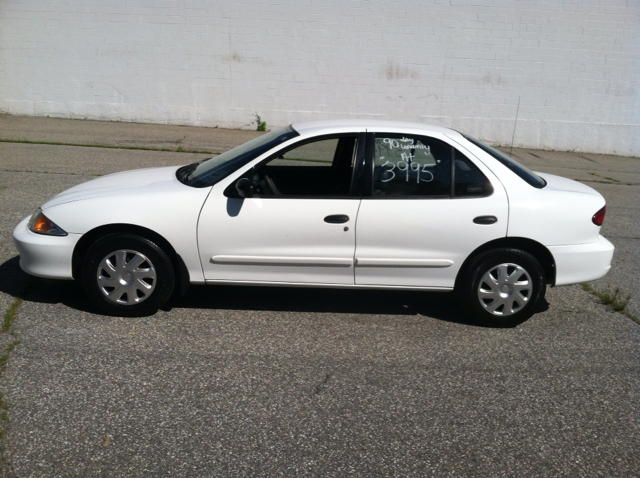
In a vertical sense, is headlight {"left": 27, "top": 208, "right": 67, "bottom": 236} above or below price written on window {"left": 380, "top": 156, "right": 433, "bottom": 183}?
below

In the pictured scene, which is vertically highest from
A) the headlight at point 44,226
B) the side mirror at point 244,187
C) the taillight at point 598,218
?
the side mirror at point 244,187

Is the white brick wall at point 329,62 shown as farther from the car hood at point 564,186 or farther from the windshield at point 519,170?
the windshield at point 519,170

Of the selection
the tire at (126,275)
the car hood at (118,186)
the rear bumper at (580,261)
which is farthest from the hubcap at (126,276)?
the rear bumper at (580,261)

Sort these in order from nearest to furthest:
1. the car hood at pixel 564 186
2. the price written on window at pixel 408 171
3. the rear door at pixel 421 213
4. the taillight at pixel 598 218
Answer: the rear door at pixel 421 213
the price written on window at pixel 408 171
the taillight at pixel 598 218
the car hood at pixel 564 186

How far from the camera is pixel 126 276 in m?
5.14

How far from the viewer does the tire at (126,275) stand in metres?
5.08

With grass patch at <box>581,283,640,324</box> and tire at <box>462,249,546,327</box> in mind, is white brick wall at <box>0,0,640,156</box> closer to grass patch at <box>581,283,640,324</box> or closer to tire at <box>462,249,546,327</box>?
grass patch at <box>581,283,640,324</box>

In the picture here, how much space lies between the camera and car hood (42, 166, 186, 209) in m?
5.30

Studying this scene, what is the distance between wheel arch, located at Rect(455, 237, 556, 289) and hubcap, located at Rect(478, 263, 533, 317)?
168 millimetres

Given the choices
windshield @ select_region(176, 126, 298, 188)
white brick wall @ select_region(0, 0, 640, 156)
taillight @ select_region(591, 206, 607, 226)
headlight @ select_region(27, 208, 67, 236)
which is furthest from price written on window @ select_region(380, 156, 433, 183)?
white brick wall @ select_region(0, 0, 640, 156)

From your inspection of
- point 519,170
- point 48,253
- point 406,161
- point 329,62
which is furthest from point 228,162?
point 329,62

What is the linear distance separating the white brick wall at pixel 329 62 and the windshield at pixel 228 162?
36.7 ft

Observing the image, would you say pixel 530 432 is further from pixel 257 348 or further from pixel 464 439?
pixel 257 348

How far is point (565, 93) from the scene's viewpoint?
16781 mm
